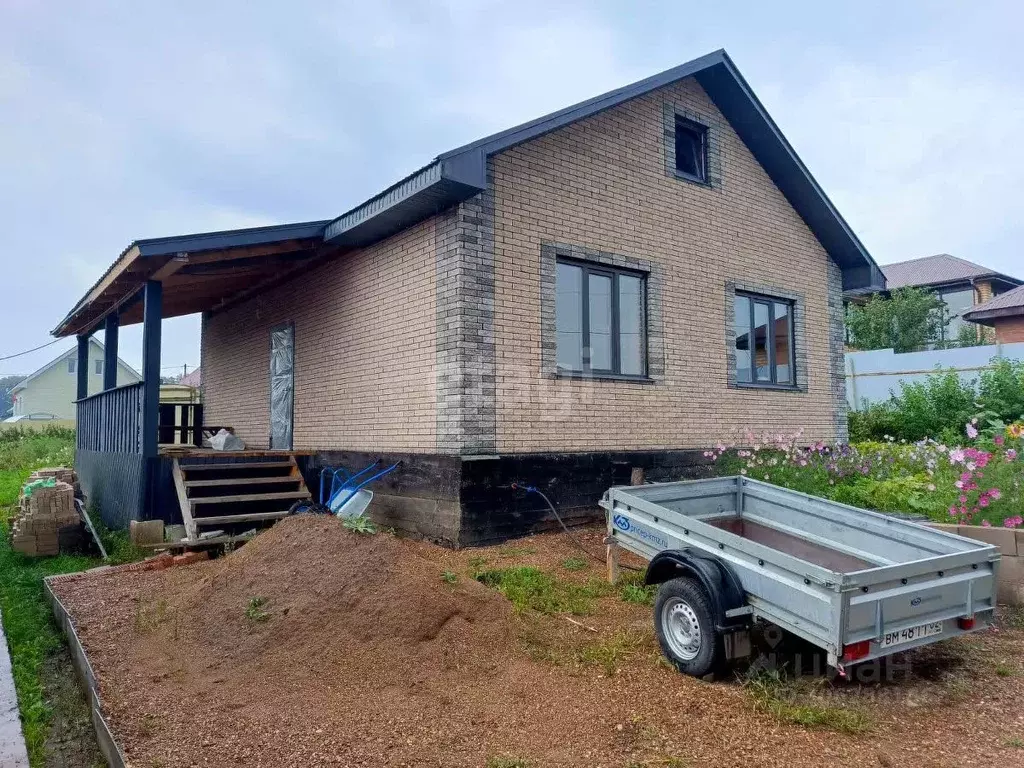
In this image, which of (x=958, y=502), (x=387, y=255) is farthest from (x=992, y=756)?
(x=387, y=255)

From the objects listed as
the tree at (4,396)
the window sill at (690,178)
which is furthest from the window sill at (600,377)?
the tree at (4,396)

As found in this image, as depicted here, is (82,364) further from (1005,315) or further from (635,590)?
(1005,315)

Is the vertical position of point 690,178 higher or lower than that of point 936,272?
lower

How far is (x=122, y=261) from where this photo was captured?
28.2ft

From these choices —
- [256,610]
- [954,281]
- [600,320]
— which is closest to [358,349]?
[600,320]

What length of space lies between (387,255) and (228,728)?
6.29m

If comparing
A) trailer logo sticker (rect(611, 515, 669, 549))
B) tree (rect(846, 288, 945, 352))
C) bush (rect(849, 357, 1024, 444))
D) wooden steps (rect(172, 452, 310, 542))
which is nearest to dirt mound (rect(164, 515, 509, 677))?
trailer logo sticker (rect(611, 515, 669, 549))

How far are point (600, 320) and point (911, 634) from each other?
575 centimetres

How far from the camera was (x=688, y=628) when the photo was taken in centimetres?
425

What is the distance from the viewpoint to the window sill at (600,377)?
854 centimetres

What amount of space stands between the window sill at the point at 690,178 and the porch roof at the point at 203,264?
502 centimetres

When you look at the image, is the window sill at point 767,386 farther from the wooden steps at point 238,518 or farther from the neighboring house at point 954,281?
the neighboring house at point 954,281

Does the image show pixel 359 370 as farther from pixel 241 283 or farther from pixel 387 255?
pixel 241 283

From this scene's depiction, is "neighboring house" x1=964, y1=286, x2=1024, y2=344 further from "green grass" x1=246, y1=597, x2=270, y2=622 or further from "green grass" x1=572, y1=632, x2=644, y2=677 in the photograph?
"green grass" x1=246, y1=597, x2=270, y2=622
